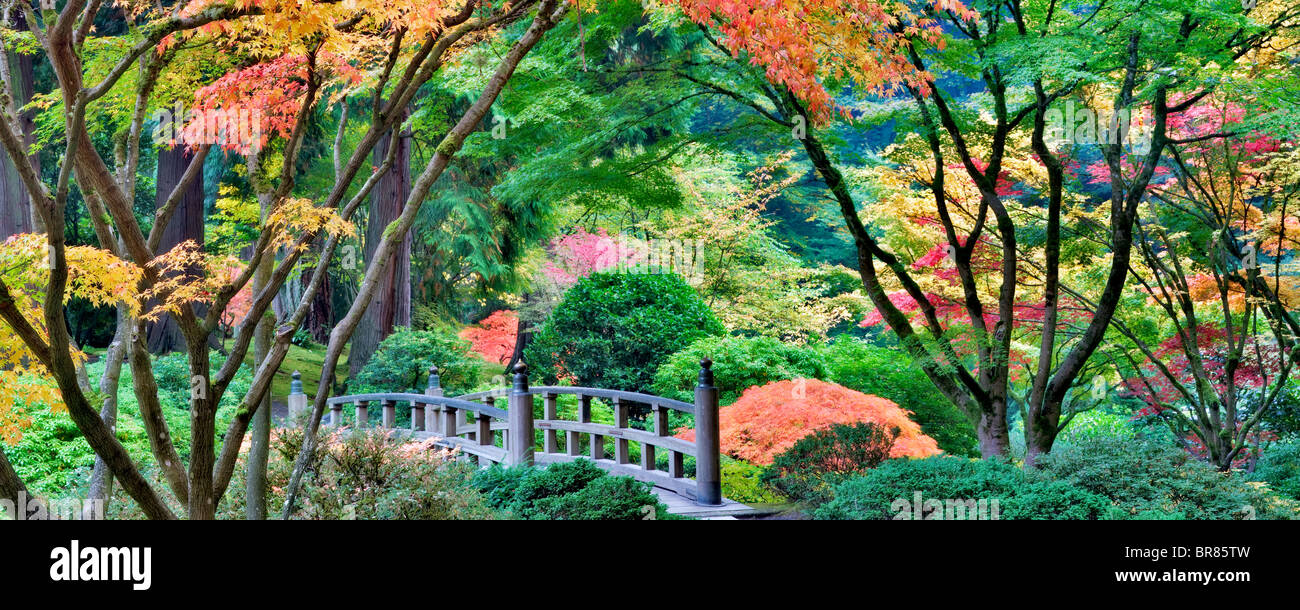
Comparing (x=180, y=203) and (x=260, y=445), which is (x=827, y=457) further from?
(x=180, y=203)

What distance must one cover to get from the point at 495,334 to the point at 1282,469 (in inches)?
584

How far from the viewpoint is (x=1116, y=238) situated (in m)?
8.02

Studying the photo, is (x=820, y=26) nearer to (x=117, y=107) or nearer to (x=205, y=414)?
(x=205, y=414)

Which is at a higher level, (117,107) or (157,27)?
(117,107)

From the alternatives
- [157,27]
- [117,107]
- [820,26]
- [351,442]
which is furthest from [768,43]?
[117,107]

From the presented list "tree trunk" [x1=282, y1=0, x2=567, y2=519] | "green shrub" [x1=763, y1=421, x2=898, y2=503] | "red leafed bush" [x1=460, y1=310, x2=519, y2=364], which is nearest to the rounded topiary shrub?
"green shrub" [x1=763, y1=421, x2=898, y2=503]

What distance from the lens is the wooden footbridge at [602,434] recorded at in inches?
308

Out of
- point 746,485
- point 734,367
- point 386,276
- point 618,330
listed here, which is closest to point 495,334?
point 386,276

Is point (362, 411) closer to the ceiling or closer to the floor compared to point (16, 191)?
closer to the floor

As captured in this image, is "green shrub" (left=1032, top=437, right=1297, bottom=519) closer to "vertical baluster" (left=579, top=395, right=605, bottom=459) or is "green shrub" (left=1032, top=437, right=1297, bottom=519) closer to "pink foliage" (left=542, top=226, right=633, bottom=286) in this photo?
"vertical baluster" (left=579, top=395, right=605, bottom=459)

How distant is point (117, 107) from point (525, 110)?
3.47m

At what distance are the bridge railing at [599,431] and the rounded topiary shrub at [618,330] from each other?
1.35m

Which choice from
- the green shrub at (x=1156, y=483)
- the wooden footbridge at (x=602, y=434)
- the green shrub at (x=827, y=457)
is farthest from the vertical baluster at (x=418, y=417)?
the green shrub at (x=1156, y=483)

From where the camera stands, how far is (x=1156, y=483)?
5.57m
